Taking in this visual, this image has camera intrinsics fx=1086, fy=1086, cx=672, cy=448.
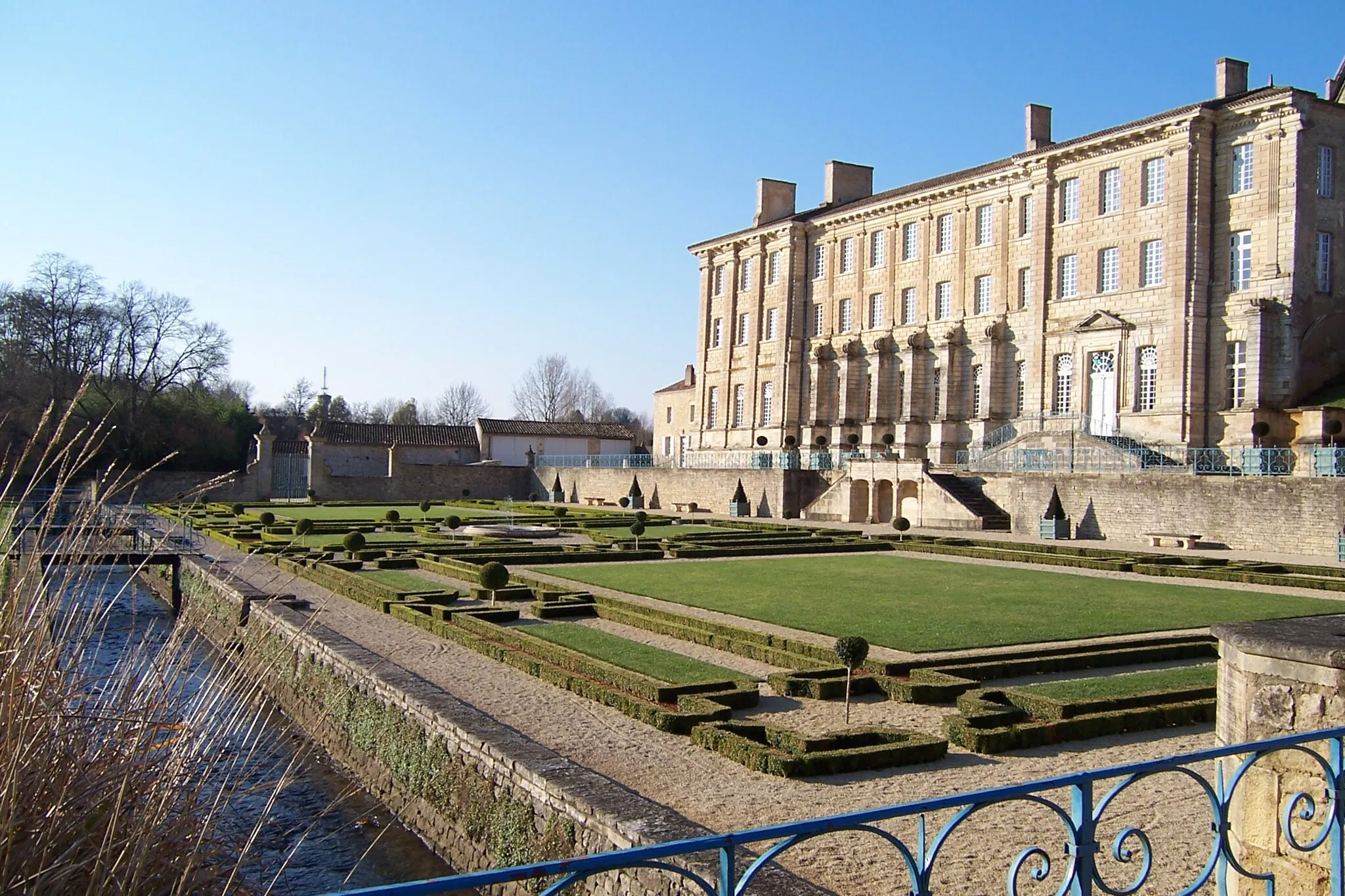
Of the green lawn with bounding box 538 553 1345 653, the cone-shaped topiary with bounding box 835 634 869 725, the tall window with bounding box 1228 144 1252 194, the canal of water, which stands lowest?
the canal of water

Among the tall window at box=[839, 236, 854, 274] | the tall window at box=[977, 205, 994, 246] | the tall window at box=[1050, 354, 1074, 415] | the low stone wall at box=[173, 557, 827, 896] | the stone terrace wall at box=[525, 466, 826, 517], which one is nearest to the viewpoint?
the low stone wall at box=[173, 557, 827, 896]

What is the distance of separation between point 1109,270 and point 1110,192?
2.66 m

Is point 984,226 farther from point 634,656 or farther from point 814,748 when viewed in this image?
point 814,748

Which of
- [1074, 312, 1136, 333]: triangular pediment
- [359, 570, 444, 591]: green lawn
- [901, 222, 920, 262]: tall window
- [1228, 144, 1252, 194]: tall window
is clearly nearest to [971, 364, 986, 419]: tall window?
[1074, 312, 1136, 333]: triangular pediment

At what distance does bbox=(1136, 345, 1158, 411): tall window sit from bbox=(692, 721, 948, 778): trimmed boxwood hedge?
2946 centimetres

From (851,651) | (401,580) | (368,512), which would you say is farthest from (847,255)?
(851,651)

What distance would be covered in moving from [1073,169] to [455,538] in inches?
976

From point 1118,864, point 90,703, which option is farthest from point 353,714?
point 1118,864

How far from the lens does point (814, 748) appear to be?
27.1ft

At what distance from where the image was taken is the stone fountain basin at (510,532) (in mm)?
30516

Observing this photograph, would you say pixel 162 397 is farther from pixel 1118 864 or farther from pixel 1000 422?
pixel 1118 864

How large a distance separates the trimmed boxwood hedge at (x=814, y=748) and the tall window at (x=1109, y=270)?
31562 mm

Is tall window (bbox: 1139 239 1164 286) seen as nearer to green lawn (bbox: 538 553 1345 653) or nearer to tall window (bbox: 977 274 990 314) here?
tall window (bbox: 977 274 990 314)

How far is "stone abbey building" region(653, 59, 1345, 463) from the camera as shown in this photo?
32125mm
